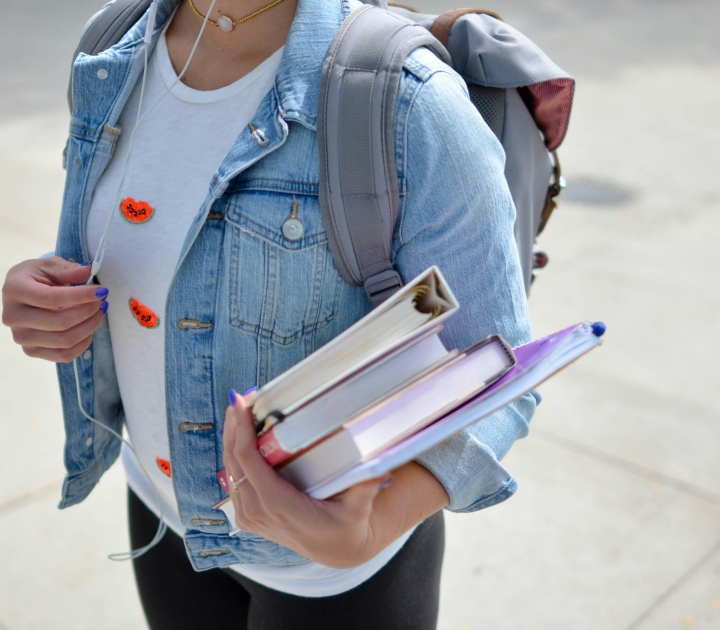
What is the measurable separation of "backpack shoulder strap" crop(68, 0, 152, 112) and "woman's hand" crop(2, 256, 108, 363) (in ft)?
1.25

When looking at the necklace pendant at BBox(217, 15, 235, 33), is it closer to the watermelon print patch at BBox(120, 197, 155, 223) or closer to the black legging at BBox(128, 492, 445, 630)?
the watermelon print patch at BBox(120, 197, 155, 223)

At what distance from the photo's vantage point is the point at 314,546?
35.1 inches

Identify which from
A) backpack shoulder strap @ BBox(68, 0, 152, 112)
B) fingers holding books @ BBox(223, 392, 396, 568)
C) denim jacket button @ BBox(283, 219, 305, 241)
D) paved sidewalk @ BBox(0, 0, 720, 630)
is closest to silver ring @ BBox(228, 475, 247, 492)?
fingers holding books @ BBox(223, 392, 396, 568)

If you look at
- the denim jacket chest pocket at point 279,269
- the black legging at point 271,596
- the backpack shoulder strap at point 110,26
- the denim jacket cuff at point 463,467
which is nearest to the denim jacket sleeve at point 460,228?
the denim jacket cuff at point 463,467

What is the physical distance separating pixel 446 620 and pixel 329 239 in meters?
1.96

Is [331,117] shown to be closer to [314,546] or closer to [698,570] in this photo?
[314,546]

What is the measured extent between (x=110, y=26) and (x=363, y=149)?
66 centimetres

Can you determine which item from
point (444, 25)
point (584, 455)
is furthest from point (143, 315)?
point (584, 455)

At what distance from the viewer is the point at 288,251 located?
1106mm

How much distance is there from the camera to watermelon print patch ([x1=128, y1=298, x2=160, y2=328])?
1.25 metres

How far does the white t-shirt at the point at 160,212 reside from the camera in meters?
1.20

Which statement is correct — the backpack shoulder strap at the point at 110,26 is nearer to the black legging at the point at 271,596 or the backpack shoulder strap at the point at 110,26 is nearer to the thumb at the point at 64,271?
the thumb at the point at 64,271

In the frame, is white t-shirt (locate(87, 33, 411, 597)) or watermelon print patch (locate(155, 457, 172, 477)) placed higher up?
white t-shirt (locate(87, 33, 411, 597))

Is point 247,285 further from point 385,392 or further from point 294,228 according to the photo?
point 385,392
